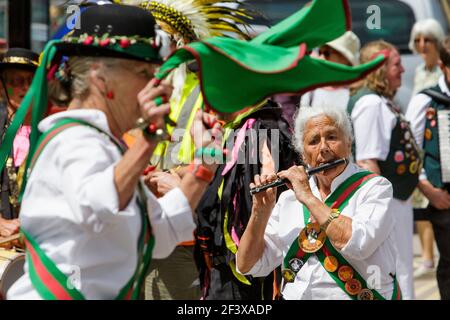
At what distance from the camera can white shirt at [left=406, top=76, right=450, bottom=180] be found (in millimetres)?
6695

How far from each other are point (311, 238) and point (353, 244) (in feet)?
0.77

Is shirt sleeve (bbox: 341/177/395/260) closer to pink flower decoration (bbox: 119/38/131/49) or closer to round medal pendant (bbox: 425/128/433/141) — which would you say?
pink flower decoration (bbox: 119/38/131/49)

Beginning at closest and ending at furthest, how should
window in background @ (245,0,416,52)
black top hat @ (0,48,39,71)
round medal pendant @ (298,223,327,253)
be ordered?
round medal pendant @ (298,223,327,253), black top hat @ (0,48,39,71), window in background @ (245,0,416,52)

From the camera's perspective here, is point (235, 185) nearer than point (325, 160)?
No

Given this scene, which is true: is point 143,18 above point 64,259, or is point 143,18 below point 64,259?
above

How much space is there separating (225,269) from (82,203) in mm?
2305

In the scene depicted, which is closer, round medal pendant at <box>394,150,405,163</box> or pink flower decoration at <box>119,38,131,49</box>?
pink flower decoration at <box>119,38,131,49</box>

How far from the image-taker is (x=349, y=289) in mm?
4105

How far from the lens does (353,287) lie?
410 cm

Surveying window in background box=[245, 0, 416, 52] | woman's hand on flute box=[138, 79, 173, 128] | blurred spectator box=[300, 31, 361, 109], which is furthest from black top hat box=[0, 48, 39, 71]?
window in background box=[245, 0, 416, 52]

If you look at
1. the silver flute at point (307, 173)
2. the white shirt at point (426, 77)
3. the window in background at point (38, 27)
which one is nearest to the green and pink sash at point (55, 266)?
the silver flute at point (307, 173)

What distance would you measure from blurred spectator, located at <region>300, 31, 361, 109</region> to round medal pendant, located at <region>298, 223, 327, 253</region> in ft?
8.42

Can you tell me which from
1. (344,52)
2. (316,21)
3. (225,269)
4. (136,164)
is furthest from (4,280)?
(344,52)
